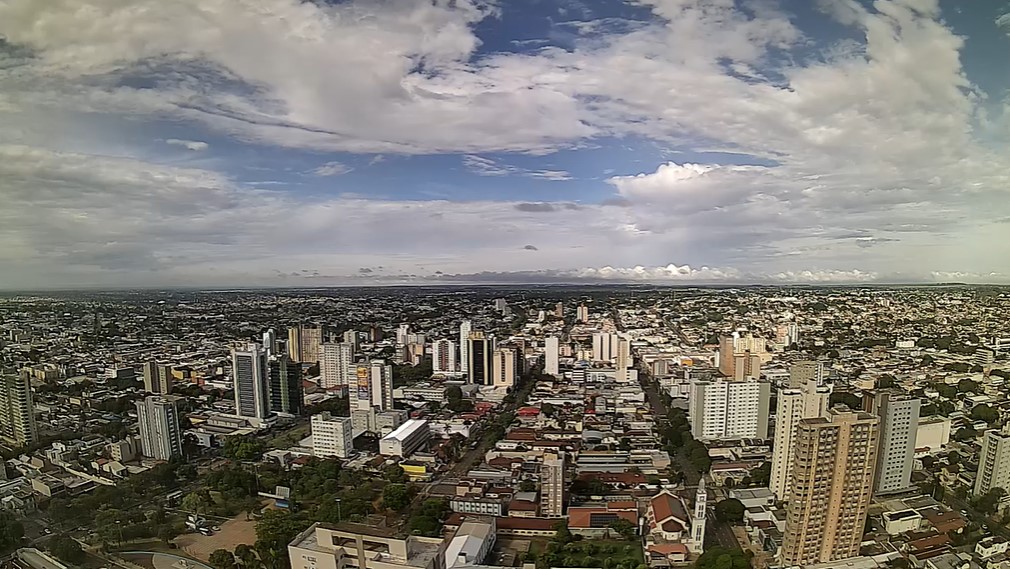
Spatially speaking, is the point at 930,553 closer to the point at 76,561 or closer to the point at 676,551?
the point at 676,551

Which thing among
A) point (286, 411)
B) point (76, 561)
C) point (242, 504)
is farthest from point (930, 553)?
point (286, 411)

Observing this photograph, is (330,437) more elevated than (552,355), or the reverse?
(552,355)

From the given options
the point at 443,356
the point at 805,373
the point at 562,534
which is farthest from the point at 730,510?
the point at 443,356

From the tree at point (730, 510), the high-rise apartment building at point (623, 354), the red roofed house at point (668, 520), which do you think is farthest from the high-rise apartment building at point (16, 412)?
the high-rise apartment building at point (623, 354)

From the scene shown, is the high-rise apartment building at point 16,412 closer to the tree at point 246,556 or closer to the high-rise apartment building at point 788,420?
the tree at point 246,556

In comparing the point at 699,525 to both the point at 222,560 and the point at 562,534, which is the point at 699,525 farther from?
the point at 222,560

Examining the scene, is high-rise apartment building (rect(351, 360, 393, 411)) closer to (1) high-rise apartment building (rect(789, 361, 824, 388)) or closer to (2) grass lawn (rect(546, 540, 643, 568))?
(2) grass lawn (rect(546, 540, 643, 568))
